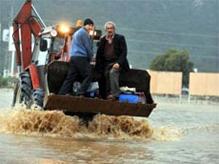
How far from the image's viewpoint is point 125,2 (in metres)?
105

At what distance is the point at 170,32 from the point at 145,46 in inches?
167

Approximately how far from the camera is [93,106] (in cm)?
1423

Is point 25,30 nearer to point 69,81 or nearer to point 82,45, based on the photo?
point 82,45

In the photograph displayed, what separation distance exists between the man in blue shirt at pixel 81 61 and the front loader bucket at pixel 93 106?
0.24 metres

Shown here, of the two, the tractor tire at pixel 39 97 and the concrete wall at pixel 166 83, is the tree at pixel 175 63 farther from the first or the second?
the tractor tire at pixel 39 97

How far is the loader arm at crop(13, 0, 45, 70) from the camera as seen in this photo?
20.3m

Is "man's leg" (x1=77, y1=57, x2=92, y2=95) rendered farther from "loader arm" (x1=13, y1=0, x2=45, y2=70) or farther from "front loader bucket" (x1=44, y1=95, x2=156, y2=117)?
"loader arm" (x1=13, y1=0, x2=45, y2=70)

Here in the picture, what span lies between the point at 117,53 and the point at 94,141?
2.09 meters

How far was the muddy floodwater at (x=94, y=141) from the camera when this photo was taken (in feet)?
35.1

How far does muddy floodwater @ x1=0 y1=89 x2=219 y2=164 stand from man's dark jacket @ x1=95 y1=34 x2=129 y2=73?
3.81 feet

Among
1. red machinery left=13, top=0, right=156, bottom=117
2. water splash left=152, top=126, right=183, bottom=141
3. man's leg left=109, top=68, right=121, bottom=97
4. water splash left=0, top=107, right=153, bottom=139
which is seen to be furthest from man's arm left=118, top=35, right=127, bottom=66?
water splash left=152, top=126, right=183, bottom=141

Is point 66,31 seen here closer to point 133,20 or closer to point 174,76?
point 174,76

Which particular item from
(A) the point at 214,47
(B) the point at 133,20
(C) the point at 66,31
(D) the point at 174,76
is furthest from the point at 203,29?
(C) the point at 66,31

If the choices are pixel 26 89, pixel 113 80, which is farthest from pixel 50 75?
pixel 26 89
